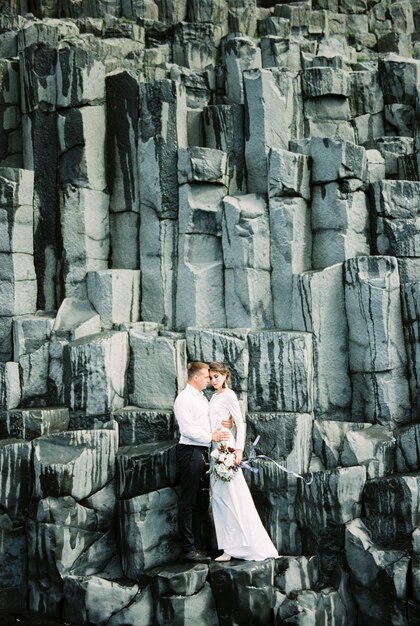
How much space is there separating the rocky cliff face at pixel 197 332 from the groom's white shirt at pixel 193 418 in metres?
0.70

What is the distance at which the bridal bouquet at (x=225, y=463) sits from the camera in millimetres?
8070

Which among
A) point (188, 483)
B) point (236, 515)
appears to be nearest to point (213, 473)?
point (188, 483)

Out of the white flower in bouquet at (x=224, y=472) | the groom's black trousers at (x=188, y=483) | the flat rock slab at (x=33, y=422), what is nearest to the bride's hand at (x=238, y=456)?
the white flower in bouquet at (x=224, y=472)

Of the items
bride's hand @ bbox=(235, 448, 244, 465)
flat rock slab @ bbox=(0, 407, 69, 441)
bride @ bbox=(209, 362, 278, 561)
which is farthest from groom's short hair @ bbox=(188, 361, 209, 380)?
flat rock slab @ bbox=(0, 407, 69, 441)

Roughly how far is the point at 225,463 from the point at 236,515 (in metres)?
0.60

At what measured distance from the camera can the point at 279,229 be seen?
10336mm

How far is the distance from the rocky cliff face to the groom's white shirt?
0.70 m

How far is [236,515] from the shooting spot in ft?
26.7

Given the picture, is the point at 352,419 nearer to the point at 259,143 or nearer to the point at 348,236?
the point at 348,236

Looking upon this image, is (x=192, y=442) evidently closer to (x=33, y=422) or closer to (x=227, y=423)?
(x=227, y=423)

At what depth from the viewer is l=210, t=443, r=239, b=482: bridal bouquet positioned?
807cm

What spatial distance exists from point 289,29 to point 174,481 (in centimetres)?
1240

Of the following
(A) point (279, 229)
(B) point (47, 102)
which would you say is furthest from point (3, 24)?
(A) point (279, 229)

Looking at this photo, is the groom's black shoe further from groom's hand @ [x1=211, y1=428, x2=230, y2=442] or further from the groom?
groom's hand @ [x1=211, y1=428, x2=230, y2=442]
